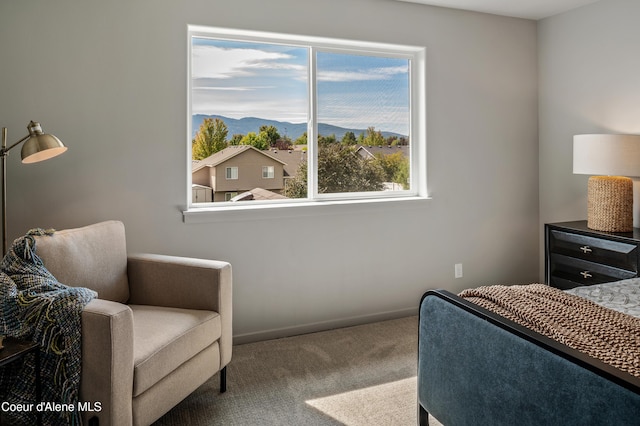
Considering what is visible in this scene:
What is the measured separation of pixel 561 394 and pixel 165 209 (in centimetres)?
233

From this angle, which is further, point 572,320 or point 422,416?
point 422,416

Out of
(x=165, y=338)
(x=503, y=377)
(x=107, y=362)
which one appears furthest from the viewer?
(x=165, y=338)

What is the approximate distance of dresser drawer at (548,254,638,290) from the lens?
3070 mm

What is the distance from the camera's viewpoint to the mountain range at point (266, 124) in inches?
122

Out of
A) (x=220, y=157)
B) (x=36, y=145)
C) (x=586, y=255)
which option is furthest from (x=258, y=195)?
(x=586, y=255)

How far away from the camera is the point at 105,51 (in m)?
2.71

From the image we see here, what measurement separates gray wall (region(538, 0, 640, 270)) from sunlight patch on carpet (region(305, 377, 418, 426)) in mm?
2320

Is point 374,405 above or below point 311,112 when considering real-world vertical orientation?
below

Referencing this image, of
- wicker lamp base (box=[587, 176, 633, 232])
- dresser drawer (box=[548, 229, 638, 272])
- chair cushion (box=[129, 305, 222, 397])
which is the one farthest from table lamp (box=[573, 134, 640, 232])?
chair cushion (box=[129, 305, 222, 397])

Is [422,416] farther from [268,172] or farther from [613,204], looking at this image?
[613,204]

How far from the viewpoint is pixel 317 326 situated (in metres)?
3.32

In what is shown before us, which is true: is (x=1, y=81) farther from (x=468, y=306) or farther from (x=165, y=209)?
(x=468, y=306)

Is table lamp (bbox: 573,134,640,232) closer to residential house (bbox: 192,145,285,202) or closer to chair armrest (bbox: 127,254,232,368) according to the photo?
residential house (bbox: 192,145,285,202)

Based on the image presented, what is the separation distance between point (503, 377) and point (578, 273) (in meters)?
2.18
